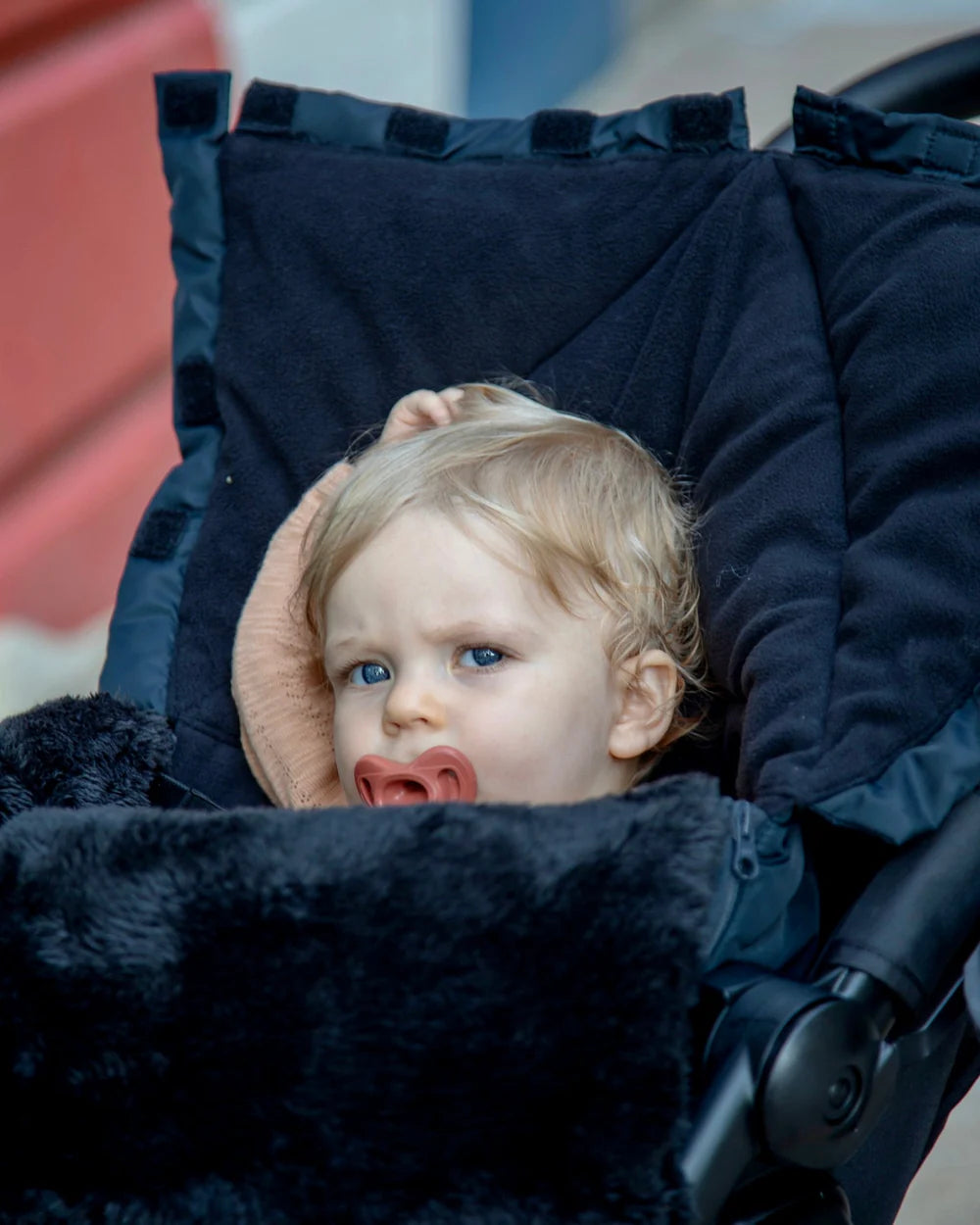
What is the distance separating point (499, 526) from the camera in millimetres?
1037

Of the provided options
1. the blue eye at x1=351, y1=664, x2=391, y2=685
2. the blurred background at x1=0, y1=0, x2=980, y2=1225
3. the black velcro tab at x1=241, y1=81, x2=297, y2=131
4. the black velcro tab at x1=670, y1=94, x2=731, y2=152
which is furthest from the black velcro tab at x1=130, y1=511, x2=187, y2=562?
the blurred background at x1=0, y1=0, x2=980, y2=1225

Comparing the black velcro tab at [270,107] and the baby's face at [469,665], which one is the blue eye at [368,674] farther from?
the black velcro tab at [270,107]

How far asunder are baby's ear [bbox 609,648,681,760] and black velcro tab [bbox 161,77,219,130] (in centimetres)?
62

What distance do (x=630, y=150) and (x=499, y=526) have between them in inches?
14.3

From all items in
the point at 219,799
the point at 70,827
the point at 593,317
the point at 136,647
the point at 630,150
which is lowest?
the point at 219,799

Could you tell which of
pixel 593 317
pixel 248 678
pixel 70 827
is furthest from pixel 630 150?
pixel 70 827

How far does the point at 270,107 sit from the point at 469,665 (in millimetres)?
576

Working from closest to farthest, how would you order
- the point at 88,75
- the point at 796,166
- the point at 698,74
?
1. the point at 796,166
2. the point at 88,75
3. the point at 698,74

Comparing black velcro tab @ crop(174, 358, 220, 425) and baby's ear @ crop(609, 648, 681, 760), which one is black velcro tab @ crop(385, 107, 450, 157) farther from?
baby's ear @ crop(609, 648, 681, 760)

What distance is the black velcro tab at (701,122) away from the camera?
1.13m

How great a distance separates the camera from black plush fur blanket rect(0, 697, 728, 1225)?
25.7 inches

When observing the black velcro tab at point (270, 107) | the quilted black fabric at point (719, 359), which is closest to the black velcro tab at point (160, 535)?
the quilted black fabric at point (719, 359)

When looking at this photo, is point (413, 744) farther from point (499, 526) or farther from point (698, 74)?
point (698, 74)

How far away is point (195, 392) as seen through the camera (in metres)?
1.25
